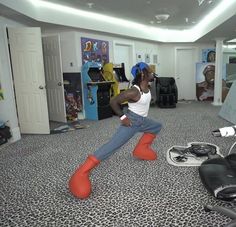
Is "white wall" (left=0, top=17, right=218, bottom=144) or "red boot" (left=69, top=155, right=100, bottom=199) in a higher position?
"white wall" (left=0, top=17, right=218, bottom=144)

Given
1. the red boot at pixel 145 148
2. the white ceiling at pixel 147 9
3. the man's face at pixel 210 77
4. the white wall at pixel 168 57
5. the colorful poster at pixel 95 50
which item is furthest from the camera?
the white wall at pixel 168 57

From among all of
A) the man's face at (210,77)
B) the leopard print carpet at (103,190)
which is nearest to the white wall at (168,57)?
the man's face at (210,77)

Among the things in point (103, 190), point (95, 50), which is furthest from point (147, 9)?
point (103, 190)

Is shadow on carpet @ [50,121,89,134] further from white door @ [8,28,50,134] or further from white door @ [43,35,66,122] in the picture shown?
white door @ [43,35,66,122]

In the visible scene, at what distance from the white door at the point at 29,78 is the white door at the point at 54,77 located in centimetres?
88

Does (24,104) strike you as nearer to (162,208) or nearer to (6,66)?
(6,66)

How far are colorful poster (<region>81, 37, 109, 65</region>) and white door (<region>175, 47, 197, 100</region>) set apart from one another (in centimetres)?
396

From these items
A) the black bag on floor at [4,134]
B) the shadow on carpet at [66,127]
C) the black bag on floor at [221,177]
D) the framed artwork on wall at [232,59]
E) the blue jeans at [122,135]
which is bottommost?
the shadow on carpet at [66,127]

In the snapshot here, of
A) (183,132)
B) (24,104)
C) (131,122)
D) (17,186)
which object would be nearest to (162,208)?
(131,122)

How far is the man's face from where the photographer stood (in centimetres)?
915

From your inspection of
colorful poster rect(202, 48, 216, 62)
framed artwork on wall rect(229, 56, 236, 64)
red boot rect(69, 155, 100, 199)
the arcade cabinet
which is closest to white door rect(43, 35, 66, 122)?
the arcade cabinet

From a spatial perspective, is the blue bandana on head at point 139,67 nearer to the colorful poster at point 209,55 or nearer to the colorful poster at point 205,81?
the colorful poster at point 205,81

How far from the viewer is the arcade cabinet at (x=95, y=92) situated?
6.06 m

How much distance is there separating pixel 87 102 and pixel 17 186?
3.86m
